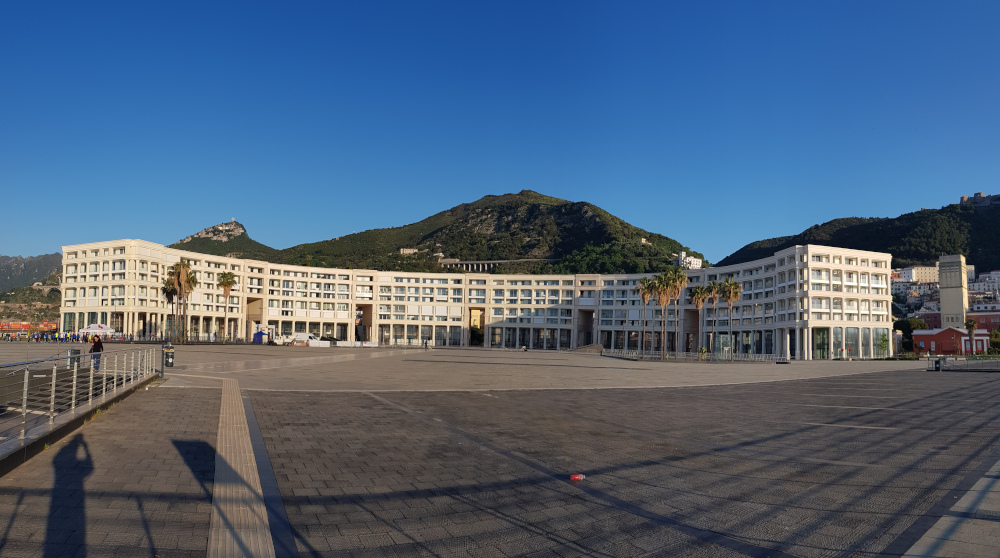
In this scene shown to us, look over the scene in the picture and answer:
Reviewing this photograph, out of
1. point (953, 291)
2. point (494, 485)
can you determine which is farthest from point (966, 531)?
point (953, 291)

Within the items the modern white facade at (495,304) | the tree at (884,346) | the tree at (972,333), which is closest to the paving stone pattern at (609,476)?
the modern white facade at (495,304)

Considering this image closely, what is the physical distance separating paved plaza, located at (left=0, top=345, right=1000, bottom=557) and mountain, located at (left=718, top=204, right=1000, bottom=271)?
8125 inches

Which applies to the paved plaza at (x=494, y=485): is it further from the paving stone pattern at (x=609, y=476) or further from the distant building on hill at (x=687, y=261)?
the distant building on hill at (x=687, y=261)

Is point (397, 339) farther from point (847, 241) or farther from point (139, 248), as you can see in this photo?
point (847, 241)

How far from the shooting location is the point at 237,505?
6070 millimetres

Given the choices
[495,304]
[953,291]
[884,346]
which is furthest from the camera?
[495,304]

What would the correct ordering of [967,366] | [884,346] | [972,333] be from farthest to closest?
[972,333], [884,346], [967,366]

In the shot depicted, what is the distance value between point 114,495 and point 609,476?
5916 millimetres

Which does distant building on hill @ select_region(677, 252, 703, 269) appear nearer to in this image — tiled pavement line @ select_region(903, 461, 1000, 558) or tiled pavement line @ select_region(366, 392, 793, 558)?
tiled pavement line @ select_region(366, 392, 793, 558)

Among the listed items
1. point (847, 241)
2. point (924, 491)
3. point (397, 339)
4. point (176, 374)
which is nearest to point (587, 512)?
point (924, 491)

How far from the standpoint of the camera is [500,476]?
7.72m

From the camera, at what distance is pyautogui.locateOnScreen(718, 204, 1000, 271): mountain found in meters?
189

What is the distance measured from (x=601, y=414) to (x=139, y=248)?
10001 centimetres

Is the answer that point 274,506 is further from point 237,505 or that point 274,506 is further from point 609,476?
point 609,476
